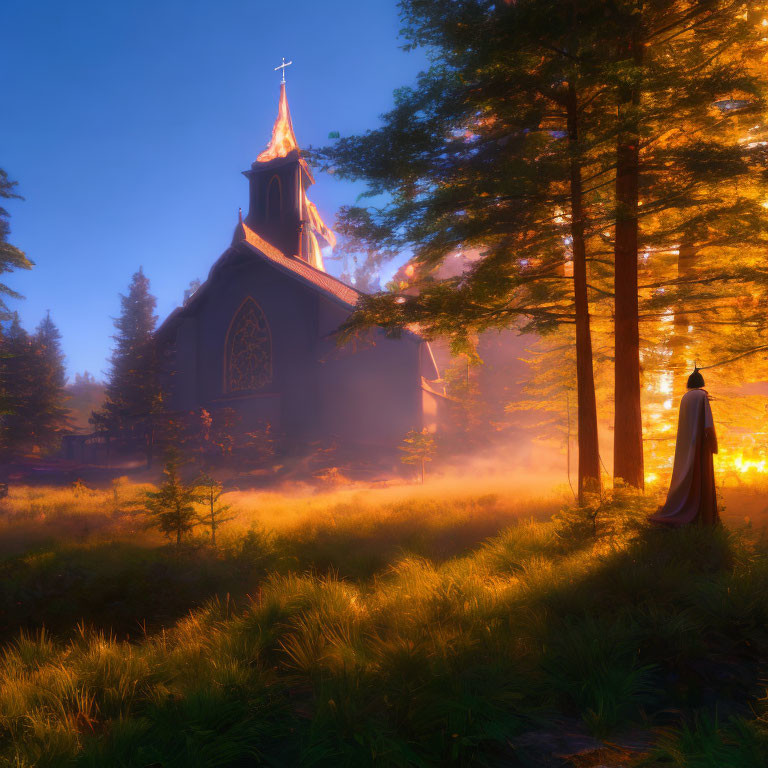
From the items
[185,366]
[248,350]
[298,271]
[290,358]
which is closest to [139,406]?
[185,366]

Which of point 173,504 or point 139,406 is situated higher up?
point 139,406

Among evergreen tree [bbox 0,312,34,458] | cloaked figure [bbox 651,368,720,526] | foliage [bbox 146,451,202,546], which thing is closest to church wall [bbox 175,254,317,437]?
evergreen tree [bbox 0,312,34,458]

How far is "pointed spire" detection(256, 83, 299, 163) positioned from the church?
202 centimetres

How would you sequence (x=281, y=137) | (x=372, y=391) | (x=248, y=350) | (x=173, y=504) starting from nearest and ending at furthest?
(x=173, y=504) → (x=372, y=391) → (x=248, y=350) → (x=281, y=137)

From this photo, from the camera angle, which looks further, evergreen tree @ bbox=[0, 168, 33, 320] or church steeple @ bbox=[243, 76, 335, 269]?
church steeple @ bbox=[243, 76, 335, 269]

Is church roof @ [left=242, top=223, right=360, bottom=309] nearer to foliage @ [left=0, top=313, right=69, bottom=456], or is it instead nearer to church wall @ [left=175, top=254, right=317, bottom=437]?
church wall @ [left=175, top=254, right=317, bottom=437]

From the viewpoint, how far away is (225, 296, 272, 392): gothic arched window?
23.8 meters

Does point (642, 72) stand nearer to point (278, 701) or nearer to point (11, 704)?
point (278, 701)

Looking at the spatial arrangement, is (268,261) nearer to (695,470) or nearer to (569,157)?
(569,157)

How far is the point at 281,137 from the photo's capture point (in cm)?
3078

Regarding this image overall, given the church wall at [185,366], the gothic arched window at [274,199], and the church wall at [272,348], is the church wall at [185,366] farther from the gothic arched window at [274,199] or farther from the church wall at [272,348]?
the gothic arched window at [274,199]

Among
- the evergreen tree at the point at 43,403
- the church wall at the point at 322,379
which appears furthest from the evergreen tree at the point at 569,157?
the evergreen tree at the point at 43,403

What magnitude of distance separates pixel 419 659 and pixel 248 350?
73.0 ft

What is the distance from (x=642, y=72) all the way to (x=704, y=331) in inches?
254
